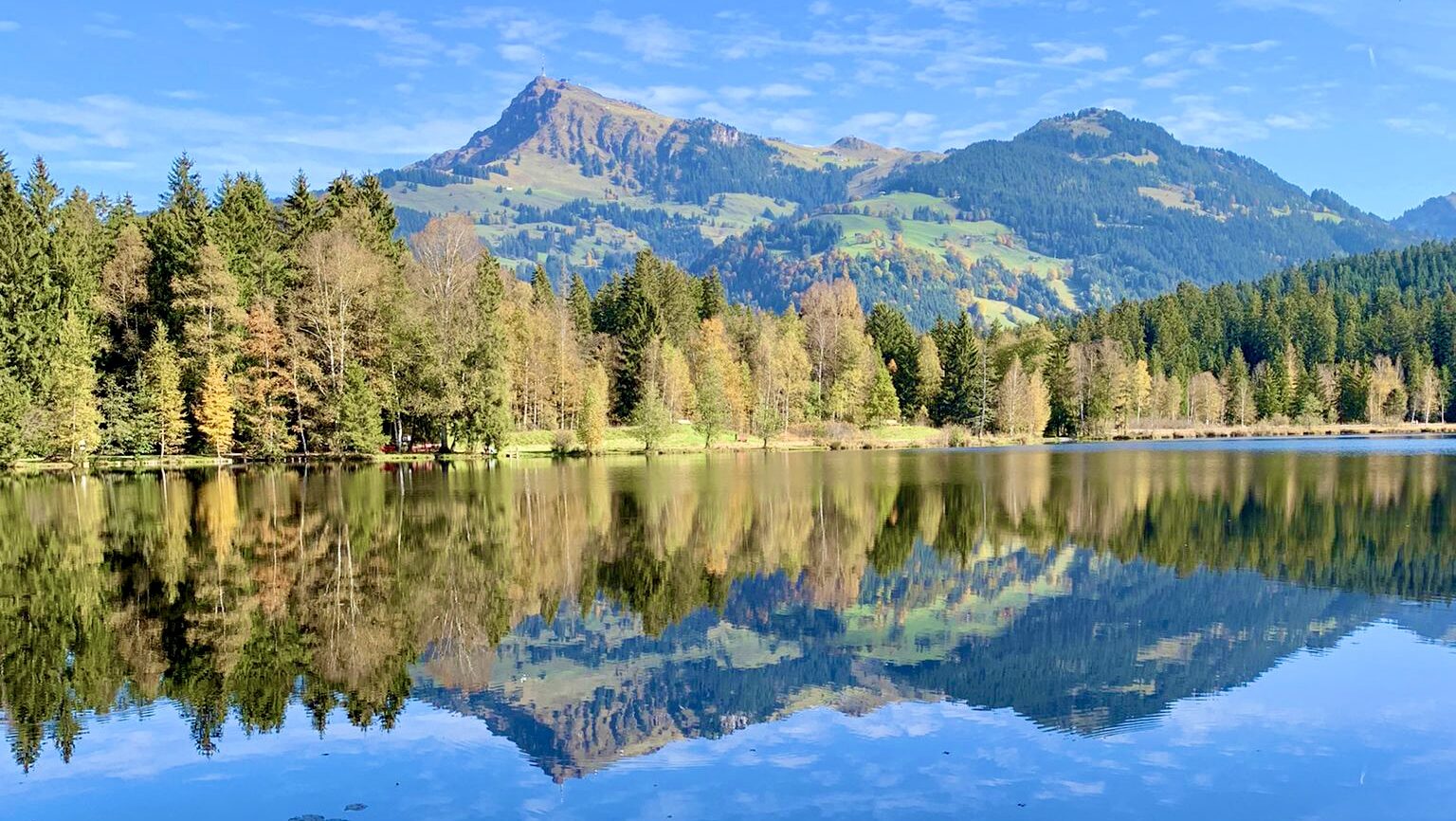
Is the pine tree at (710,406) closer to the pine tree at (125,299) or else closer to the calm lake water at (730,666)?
the pine tree at (125,299)

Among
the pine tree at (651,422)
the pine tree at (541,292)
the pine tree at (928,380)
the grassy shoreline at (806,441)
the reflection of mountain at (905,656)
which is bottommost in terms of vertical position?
the reflection of mountain at (905,656)

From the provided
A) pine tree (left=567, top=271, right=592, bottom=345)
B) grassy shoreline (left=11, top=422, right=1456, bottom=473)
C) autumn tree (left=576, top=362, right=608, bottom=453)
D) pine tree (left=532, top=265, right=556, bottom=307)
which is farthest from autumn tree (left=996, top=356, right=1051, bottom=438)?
autumn tree (left=576, top=362, right=608, bottom=453)

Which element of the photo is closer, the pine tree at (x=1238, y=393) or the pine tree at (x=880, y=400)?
the pine tree at (x=880, y=400)

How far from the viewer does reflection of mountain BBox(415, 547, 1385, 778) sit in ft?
50.4

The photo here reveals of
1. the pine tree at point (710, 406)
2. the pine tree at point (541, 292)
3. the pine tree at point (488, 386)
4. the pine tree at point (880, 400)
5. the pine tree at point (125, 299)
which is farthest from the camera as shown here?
the pine tree at point (880, 400)

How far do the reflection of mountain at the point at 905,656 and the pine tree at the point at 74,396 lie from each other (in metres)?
54.0

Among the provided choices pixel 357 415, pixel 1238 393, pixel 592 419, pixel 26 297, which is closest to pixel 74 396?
pixel 26 297

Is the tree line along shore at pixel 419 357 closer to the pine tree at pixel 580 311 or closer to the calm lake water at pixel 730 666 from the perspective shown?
the pine tree at pixel 580 311

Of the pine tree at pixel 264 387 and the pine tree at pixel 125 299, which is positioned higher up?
the pine tree at pixel 125 299

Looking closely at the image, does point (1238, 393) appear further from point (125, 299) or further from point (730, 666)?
point (730, 666)

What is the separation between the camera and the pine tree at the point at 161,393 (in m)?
65.4

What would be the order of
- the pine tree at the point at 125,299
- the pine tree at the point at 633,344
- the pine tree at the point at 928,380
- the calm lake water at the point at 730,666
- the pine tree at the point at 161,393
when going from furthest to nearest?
the pine tree at the point at 928,380 < the pine tree at the point at 633,344 < the pine tree at the point at 125,299 < the pine tree at the point at 161,393 < the calm lake water at the point at 730,666

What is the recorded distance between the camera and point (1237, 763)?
1298 cm

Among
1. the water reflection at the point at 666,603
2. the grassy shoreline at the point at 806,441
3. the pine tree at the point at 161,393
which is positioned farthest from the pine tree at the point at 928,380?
the pine tree at the point at 161,393
